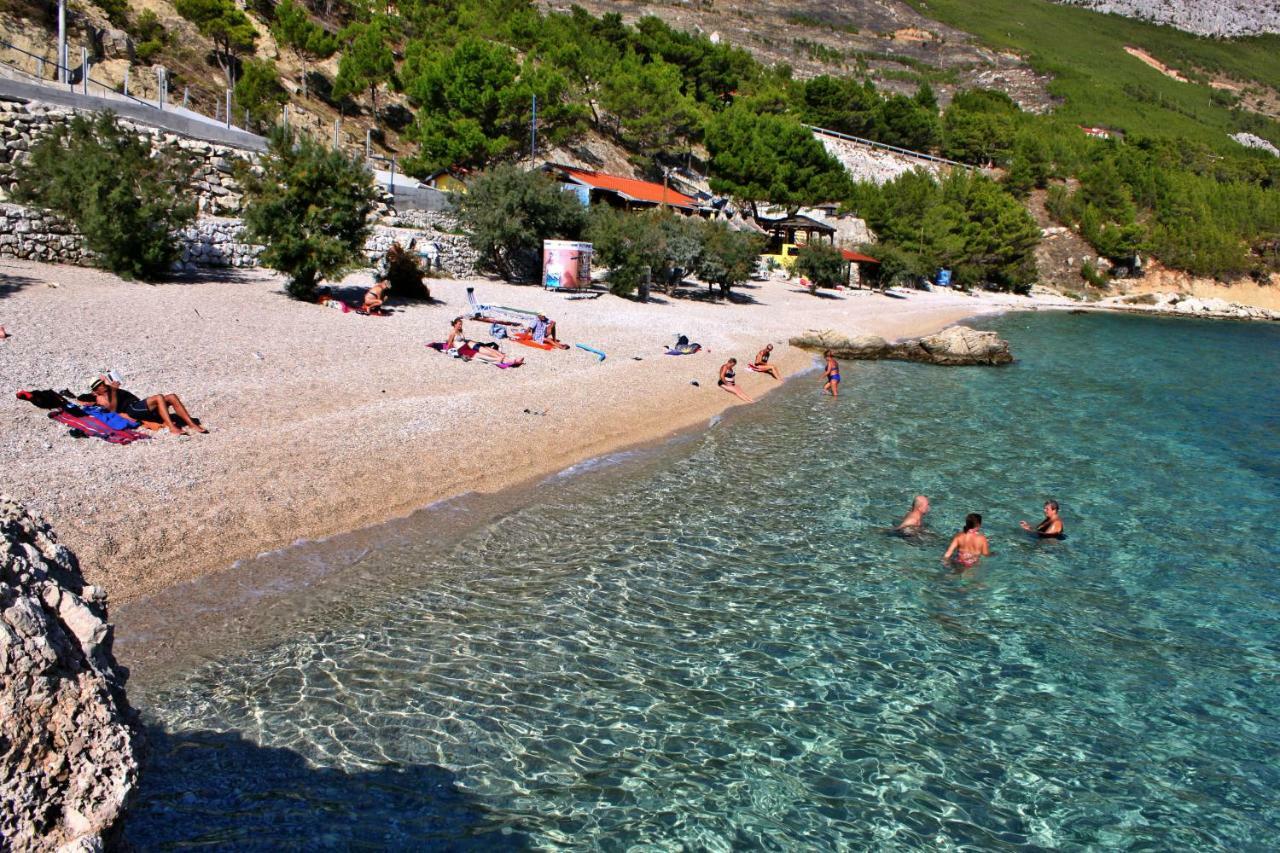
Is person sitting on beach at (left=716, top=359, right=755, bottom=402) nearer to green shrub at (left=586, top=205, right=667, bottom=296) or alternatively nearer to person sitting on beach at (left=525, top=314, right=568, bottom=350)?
person sitting on beach at (left=525, top=314, right=568, bottom=350)

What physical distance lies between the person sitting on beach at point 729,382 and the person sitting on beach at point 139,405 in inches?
470

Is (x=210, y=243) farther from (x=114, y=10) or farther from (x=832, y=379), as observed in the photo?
(x=114, y=10)

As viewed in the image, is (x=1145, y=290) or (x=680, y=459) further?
(x=1145, y=290)

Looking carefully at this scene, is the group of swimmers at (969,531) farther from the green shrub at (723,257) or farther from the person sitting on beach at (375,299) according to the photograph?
the green shrub at (723,257)

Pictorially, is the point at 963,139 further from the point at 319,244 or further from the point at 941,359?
the point at 319,244

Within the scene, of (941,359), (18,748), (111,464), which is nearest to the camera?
(18,748)

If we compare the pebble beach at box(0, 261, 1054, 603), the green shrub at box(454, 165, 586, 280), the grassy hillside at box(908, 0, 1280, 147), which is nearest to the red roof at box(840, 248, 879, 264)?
the green shrub at box(454, 165, 586, 280)

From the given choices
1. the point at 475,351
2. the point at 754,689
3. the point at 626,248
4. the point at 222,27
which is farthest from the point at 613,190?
the point at 754,689

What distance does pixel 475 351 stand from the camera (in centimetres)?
1841

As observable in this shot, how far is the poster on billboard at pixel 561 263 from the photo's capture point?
28.7m

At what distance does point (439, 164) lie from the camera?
44.3m

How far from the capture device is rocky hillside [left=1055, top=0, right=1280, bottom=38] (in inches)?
7217

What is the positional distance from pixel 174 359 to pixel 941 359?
23.2 metres

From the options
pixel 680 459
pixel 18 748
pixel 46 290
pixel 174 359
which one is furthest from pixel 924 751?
pixel 46 290
